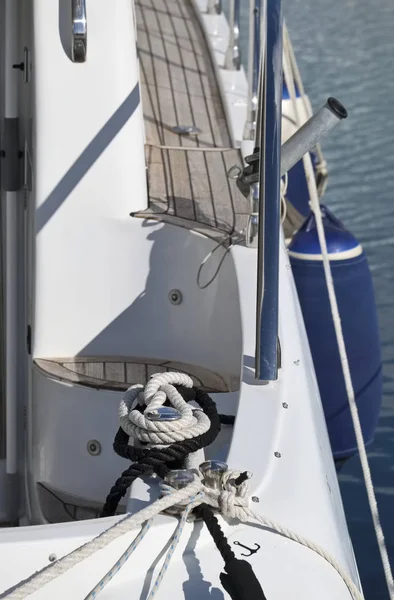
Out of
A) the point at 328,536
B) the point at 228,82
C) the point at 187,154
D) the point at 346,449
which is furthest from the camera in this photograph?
the point at 228,82

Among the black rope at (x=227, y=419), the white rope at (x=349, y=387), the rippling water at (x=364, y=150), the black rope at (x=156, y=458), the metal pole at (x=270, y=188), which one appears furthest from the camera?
the rippling water at (x=364, y=150)

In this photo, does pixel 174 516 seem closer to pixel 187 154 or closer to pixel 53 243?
pixel 53 243

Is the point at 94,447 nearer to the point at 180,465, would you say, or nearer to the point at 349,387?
the point at 349,387

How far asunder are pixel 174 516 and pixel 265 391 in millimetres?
454

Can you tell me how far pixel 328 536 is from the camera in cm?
162

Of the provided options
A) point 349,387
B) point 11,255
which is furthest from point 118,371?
point 349,387

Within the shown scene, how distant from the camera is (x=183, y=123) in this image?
11.1 ft

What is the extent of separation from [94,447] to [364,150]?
5.63 meters

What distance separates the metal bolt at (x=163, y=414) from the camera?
A: 1590 mm

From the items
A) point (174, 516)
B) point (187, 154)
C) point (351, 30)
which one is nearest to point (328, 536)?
point (174, 516)

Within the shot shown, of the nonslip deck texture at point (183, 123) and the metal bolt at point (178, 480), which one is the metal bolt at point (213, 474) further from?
the nonslip deck texture at point (183, 123)

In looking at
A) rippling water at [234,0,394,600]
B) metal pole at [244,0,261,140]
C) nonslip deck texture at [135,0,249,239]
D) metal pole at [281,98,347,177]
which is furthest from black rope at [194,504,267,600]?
rippling water at [234,0,394,600]

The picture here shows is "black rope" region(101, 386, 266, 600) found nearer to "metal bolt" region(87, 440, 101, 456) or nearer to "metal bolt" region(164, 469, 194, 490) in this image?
"metal bolt" region(164, 469, 194, 490)

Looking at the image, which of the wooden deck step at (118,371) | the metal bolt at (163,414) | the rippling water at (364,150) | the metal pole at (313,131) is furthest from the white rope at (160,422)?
the rippling water at (364,150)
